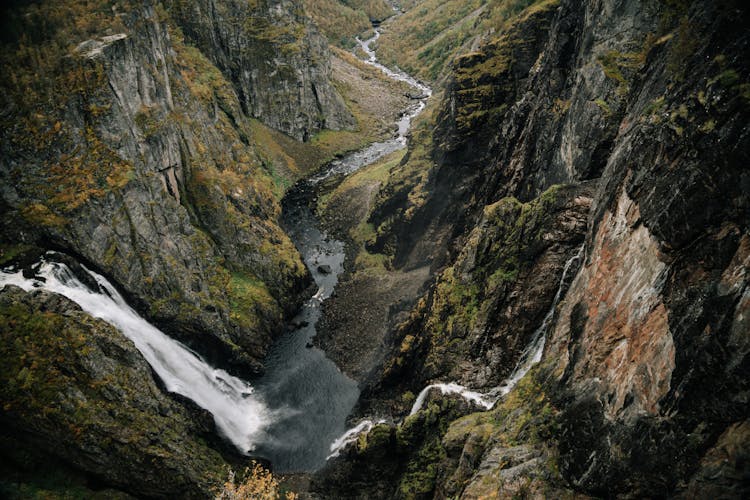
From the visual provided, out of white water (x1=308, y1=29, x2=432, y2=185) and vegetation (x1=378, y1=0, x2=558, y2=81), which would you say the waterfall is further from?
vegetation (x1=378, y1=0, x2=558, y2=81)

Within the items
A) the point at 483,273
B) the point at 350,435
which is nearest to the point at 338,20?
the point at 483,273

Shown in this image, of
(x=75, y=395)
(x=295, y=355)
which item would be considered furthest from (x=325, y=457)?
(x=75, y=395)

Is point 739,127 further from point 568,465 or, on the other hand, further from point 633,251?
point 568,465

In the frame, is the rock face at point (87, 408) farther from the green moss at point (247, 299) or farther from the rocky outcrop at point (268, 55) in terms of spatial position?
the rocky outcrop at point (268, 55)

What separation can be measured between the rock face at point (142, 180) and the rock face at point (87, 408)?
284 inches

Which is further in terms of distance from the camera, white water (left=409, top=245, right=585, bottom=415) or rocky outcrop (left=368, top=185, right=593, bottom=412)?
rocky outcrop (left=368, top=185, right=593, bottom=412)

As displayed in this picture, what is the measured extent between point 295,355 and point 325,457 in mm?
11918

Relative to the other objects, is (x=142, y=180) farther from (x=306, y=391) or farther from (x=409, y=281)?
(x=409, y=281)

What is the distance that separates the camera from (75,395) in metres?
26.2

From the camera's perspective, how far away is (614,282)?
16.7 meters

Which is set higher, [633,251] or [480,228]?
[480,228]

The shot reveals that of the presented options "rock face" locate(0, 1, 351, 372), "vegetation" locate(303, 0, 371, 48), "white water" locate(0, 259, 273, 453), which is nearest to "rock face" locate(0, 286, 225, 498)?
"white water" locate(0, 259, 273, 453)

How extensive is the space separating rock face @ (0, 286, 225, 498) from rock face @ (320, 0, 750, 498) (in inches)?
453

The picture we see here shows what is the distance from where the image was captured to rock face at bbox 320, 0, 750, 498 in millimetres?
11438
